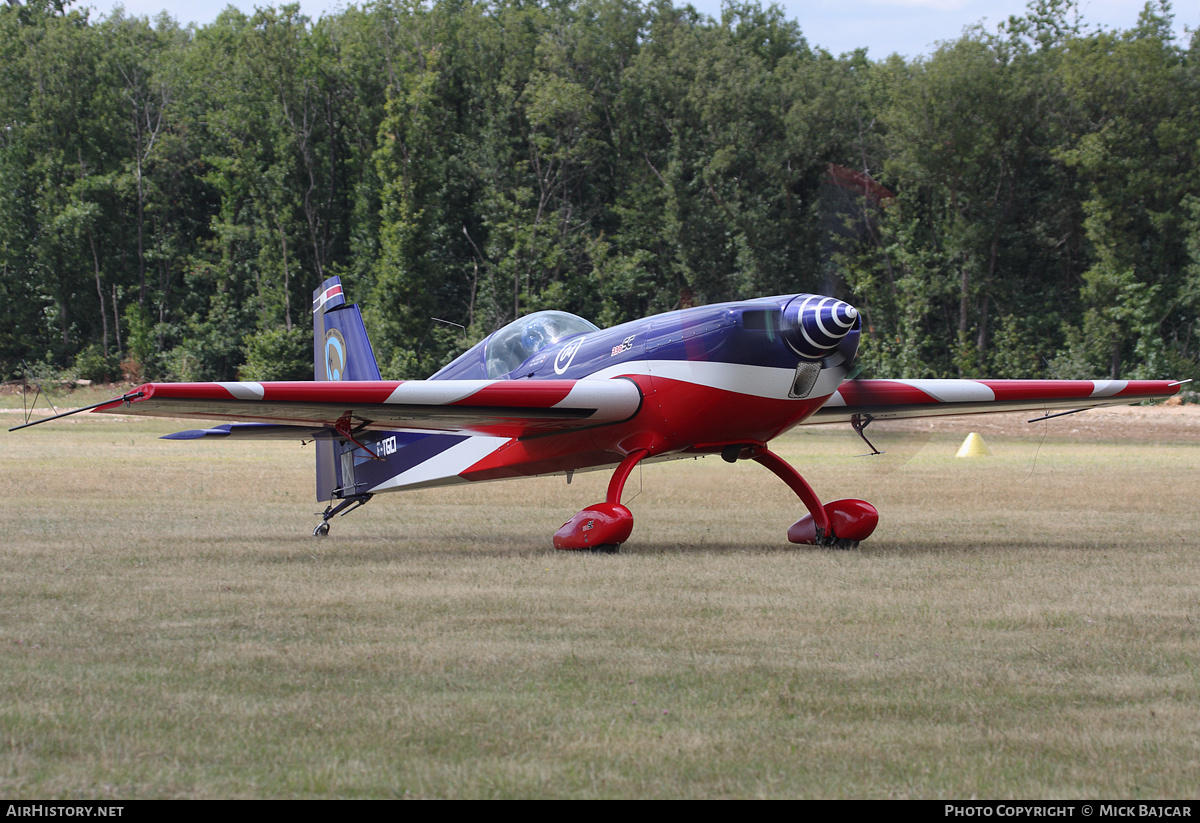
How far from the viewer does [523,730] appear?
4238 mm

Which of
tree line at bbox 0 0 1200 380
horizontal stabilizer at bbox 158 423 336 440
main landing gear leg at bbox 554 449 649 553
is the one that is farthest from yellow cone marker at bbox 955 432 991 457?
horizontal stabilizer at bbox 158 423 336 440

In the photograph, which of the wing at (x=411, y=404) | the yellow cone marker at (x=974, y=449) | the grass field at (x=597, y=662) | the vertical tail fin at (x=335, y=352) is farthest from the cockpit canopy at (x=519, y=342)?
the yellow cone marker at (x=974, y=449)

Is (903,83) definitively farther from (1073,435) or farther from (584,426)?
(584,426)

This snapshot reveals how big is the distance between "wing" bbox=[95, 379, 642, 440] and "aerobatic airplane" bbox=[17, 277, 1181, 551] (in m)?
0.01

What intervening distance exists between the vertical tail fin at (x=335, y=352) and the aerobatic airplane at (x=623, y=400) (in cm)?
120

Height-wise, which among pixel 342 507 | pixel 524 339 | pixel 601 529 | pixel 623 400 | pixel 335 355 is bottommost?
pixel 342 507

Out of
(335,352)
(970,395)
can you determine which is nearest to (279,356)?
(335,352)

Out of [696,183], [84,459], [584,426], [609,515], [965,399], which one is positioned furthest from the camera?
[696,183]

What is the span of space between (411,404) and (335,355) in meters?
3.90

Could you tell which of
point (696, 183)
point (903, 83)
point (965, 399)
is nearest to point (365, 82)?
point (696, 183)

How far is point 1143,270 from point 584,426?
38691 millimetres

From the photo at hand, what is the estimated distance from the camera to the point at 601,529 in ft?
31.6

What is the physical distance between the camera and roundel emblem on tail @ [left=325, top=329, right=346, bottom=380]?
42.4 feet

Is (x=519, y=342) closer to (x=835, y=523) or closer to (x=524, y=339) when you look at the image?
(x=524, y=339)
